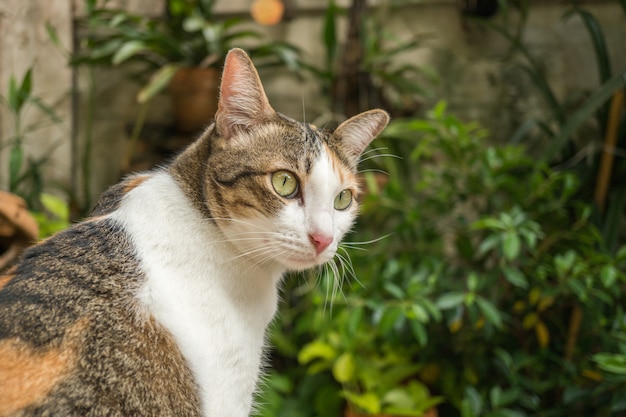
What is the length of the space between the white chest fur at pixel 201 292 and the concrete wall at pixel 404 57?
1.85 m

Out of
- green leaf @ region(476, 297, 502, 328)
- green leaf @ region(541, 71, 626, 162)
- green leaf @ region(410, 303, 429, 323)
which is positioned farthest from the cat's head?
green leaf @ region(541, 71, 626, 162)

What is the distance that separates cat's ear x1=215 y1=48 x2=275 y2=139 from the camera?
1.10m

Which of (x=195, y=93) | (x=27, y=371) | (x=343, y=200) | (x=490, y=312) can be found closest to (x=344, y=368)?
(x=490, y=312)

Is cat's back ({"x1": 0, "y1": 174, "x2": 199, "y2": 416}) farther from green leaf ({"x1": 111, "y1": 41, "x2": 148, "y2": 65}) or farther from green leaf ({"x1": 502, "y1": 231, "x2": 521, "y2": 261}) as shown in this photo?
green leaf ({"x1": 111, "y1": 41, "x2": 148, "y2": 65})

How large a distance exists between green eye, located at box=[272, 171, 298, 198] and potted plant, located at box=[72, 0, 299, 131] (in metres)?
1.81

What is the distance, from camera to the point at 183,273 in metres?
1.08

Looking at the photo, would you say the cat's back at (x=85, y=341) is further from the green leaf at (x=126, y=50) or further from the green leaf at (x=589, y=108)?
the green leaf at (x=126, y=50)

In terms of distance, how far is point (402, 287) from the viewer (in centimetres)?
229

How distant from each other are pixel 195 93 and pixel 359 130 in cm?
193

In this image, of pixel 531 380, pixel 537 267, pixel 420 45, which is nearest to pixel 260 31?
pixel 420 45

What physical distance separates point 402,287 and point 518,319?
0.52 meters

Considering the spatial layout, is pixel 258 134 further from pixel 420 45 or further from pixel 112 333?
pixel 420 45

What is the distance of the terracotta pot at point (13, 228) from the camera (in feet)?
6.36

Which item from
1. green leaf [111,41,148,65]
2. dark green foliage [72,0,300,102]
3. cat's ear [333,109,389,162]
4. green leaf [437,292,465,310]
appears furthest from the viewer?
dark green foliage [72,0,300,102]
